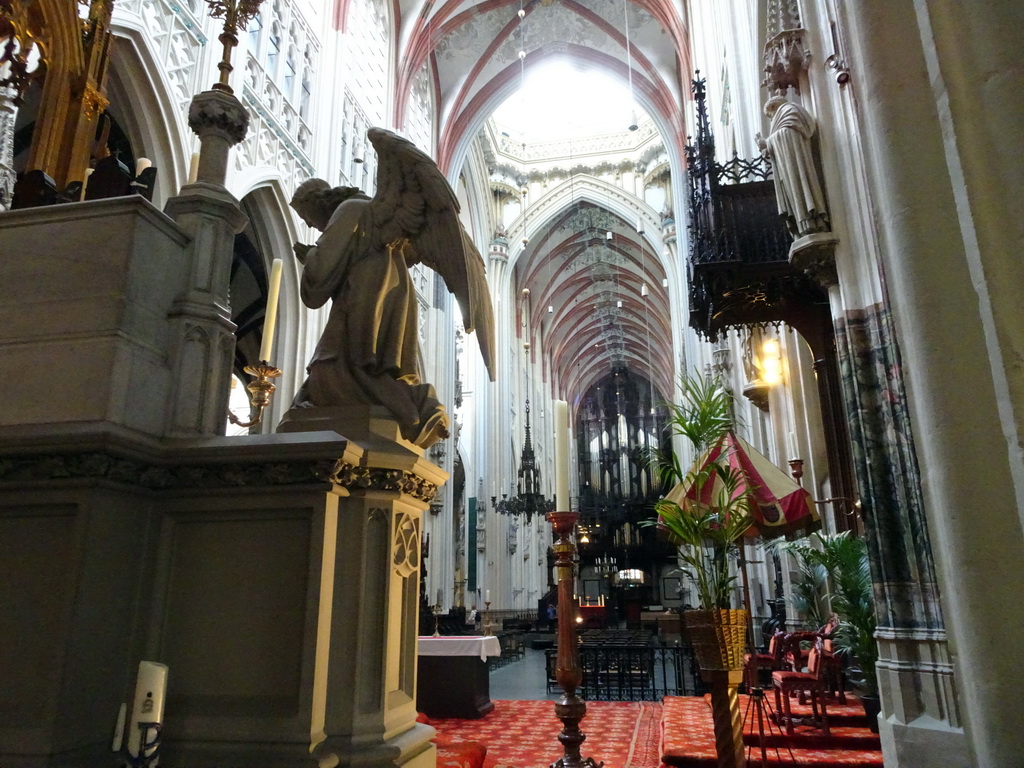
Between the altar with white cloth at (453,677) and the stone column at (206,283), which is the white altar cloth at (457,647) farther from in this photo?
the stone column at (206,283)

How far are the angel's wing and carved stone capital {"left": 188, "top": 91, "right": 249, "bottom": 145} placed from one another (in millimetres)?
382

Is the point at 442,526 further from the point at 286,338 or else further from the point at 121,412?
the point at 121,412

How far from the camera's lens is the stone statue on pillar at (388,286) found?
1920 millimetres

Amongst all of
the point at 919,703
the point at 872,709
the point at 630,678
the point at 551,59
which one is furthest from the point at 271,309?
the point at 551,59

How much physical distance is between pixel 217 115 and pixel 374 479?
3.75ft

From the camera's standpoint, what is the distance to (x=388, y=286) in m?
2.01

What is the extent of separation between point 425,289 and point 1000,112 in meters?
12.4

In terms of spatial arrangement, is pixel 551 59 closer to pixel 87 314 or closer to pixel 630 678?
pixel 630 678

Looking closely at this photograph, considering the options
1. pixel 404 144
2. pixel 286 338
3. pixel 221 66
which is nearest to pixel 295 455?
pixel 404 144

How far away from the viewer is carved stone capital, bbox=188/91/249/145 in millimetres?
1959

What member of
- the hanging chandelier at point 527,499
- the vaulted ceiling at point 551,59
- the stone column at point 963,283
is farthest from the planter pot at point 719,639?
the hanging chandelier at point 527,499

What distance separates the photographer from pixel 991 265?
151cm

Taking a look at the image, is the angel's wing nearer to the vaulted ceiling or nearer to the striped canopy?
the striped canopy

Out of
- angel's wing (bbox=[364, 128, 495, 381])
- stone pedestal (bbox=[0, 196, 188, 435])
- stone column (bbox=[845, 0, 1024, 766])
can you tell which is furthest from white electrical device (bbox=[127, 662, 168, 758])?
stone column (bbox=[845, 0, 1024, 766])
